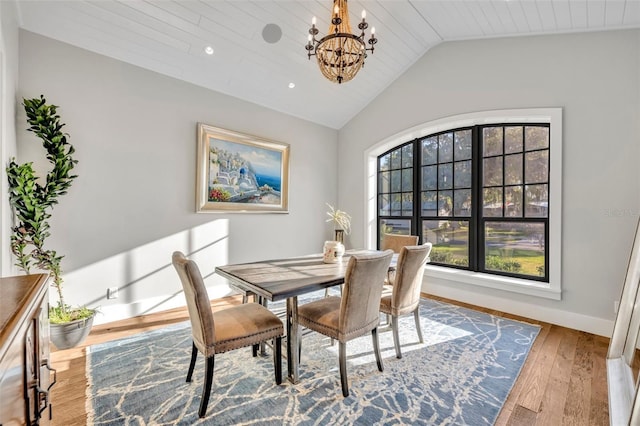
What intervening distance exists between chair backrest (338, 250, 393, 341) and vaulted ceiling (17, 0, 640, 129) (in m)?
2.83

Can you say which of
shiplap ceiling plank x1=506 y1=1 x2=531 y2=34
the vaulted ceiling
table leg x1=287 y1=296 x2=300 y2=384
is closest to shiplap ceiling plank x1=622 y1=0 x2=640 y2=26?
the vaulted ceiling

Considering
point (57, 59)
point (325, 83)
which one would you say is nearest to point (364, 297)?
point (325, 83)

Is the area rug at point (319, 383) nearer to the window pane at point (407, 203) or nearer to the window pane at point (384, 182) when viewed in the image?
the window pane at point (407, 203)

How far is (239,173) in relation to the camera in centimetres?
411

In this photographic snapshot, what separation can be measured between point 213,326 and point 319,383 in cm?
89

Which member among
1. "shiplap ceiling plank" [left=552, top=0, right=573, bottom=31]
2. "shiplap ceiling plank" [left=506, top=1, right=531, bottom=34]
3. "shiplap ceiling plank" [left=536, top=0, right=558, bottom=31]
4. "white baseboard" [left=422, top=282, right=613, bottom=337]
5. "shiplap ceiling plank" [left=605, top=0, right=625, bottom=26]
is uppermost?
"shiplap ceiling plank" [left=506, top=1, right=531, bottom=34]

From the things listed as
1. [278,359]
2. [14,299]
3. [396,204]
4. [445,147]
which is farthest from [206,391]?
[445,147]

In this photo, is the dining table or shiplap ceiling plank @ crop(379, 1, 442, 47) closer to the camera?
the dining table

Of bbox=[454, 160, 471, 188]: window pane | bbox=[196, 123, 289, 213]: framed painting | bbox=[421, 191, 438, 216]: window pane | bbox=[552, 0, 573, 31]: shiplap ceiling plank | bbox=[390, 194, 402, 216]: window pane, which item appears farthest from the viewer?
bbox=[390, 194, 402, 216]: window pane

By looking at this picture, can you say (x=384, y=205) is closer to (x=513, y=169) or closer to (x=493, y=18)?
(x=513, y=169)

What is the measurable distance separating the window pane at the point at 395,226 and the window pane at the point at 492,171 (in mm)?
1287

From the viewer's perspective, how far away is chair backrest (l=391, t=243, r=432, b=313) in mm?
2328

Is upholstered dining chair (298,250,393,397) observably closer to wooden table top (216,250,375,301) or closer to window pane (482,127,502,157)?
wooden table top (216,250,375,301)

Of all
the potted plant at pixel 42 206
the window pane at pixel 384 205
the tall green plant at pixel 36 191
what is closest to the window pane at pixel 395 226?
the window pane at pixel 384 205
